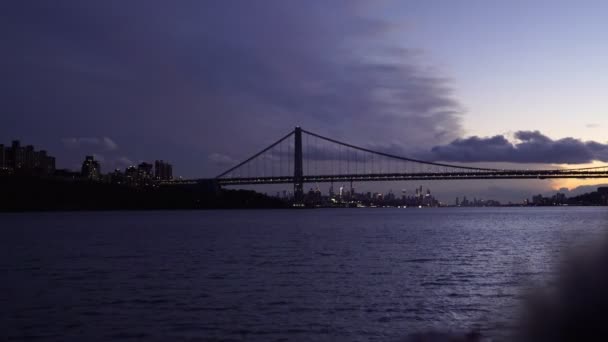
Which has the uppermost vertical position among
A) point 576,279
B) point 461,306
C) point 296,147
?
point 296,147

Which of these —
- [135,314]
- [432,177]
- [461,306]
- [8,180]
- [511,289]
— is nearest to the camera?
[135,314]

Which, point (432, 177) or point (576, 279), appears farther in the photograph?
point (432, 177)

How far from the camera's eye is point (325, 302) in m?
13.2

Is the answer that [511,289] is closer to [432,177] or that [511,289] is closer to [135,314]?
[135,314]

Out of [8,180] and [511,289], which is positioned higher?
[8,180]

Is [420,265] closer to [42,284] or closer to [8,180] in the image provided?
[42,284]

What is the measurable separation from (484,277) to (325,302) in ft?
21.5

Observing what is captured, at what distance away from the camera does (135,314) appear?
11922 mm

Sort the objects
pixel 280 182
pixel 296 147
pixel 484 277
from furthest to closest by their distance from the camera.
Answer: pixel 296 147 → pixel 280 182 → pixel 484 277

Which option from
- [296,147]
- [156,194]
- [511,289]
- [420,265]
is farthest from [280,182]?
[511,289]

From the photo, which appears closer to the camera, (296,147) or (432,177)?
(432,177)

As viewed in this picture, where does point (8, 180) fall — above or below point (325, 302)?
above

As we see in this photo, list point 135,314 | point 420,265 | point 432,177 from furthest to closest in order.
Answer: point 432,177
point 420,265
point 135,314

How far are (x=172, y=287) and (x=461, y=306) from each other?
6.79 metres
